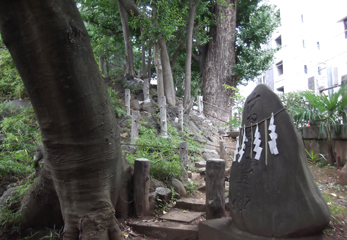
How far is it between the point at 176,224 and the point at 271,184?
1.59 meters

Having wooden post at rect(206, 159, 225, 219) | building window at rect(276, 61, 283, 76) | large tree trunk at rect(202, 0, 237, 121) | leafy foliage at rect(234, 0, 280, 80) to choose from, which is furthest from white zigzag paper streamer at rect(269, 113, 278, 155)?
building window at rect(276, 61, 283, 76)

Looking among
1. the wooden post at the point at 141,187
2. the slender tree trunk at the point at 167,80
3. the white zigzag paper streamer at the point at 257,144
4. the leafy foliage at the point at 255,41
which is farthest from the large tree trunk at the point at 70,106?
the leafy foliage at the point at 255,41

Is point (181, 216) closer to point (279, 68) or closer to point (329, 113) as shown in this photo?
point (329, 113)

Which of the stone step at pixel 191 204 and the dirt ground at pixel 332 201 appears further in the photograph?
the stone step at pixel 191 204

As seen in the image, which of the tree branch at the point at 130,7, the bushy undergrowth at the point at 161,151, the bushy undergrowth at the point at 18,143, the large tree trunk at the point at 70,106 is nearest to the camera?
the large tree trunk at the point at 70,106

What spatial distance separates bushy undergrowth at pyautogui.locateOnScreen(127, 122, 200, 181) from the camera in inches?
187

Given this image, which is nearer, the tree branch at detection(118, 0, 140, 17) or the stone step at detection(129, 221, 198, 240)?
the stone step at detection(129, 221, 198, 240)

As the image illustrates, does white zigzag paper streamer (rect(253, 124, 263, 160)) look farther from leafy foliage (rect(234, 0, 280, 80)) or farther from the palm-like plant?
leafy foliage (rect(234, 0, 280, 80))

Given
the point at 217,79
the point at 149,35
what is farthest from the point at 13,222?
the point at 217,79

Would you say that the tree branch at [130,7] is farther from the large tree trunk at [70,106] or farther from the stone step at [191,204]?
the large tree trunk at [70,106]

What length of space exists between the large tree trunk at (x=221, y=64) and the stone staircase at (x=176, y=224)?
31.1 ft

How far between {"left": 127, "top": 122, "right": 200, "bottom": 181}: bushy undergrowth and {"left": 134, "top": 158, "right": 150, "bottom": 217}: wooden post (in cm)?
78

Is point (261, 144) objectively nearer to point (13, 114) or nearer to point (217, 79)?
point (13, 114)

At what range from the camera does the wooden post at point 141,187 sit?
390 centimetres
